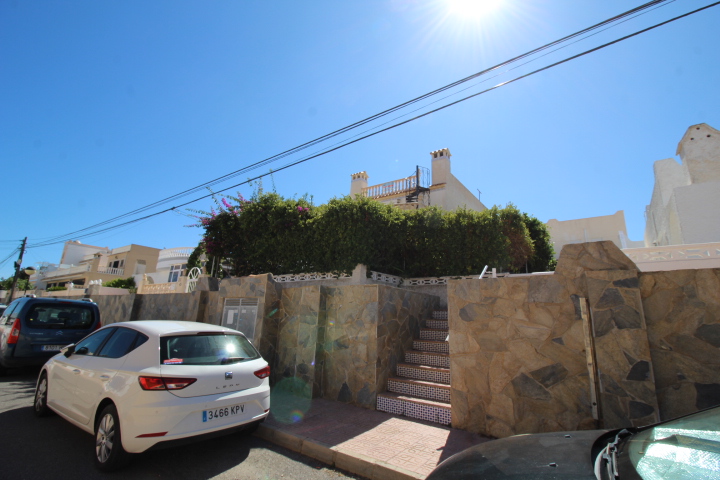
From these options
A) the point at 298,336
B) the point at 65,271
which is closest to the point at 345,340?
the point at 298,336

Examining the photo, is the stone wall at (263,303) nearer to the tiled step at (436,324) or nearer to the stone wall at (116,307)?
the tiled step at (436,324)

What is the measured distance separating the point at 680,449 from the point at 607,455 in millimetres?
351

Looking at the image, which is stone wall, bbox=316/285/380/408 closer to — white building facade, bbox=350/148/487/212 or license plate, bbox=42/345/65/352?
license plate, bbox=42/345/65/352

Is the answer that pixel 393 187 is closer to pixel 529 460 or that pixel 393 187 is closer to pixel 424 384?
pixel 424 384

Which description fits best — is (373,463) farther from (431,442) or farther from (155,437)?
(155,437)

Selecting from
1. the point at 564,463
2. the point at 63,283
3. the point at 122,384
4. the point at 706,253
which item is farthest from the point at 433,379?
the point at 63,283

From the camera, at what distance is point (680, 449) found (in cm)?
173

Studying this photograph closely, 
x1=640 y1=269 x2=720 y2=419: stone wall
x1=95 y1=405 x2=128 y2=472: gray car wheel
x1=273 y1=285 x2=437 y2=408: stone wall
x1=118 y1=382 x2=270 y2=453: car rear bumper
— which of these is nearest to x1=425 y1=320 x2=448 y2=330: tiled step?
x1=273 y1=285 x2=437 y2=408: stone wall

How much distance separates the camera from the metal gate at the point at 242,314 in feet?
25.1

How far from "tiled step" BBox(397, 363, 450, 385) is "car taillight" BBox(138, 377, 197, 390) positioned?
12.9ft

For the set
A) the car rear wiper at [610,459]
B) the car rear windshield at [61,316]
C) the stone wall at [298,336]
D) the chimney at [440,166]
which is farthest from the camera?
the chimney at [440,166]

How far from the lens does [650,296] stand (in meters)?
3.89

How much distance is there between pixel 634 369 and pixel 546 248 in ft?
41.8

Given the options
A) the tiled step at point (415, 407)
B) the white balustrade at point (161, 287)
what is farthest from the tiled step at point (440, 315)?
the white balustrade at point (161, 287)
